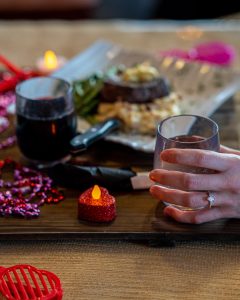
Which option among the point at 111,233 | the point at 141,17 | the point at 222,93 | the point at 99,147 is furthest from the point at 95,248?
the point at 141,17

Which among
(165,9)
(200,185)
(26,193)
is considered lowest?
(165,9)

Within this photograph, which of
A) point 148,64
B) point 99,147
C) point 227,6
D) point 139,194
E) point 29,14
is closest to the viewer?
point 139,194

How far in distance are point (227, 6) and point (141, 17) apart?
0.42m

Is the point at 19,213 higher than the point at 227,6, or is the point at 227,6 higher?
the point at 19,213

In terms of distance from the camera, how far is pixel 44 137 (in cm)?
106

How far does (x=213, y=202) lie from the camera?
2.81 ft

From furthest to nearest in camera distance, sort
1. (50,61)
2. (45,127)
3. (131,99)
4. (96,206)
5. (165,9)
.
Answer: (165,9) → (50,61) → (131,99) → (45,127) → (96,206)

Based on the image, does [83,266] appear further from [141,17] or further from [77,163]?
[141,17]

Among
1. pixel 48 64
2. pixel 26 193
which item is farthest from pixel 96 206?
pixel 48 64

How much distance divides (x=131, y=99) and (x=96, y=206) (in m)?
0.36

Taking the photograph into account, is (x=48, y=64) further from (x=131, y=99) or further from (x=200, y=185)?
(x=200, y=185)

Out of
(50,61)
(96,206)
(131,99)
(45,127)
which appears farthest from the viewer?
(50,61)

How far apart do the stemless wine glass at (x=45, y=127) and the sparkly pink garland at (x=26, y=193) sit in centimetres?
4

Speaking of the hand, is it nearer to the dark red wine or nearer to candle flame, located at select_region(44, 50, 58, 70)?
the dark red wine
